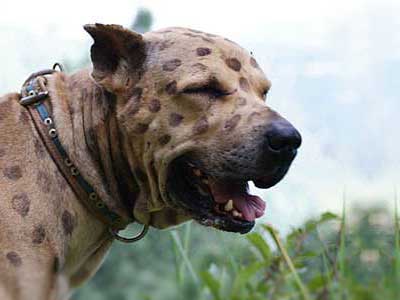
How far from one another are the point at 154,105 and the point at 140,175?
381mm

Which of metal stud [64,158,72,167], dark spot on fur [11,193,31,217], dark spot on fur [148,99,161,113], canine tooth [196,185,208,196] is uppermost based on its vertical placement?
dark spot on fur [148,99,161,113]

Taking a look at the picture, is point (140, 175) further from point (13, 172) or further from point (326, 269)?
point (326, 269)

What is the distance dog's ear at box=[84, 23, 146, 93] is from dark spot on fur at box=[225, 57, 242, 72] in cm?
45

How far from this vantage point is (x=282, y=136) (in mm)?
3180

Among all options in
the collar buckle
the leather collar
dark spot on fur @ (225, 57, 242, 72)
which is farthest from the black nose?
the collar buckle

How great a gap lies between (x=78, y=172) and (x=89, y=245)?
0.42 m

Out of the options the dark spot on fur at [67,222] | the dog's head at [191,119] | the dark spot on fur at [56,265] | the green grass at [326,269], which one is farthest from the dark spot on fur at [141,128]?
the green grass at [326,269]

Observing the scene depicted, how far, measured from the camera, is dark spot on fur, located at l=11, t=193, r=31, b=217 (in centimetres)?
336

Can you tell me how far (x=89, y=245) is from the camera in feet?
12.2

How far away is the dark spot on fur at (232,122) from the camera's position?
337cm

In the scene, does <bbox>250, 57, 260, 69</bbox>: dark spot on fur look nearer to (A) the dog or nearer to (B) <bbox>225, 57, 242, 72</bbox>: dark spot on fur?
(A) the dog

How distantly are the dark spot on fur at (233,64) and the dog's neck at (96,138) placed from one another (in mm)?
615

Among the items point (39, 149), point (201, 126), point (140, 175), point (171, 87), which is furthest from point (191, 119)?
point (39, 149)

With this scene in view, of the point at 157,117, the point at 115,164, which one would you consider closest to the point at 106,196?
the point at 115,164
